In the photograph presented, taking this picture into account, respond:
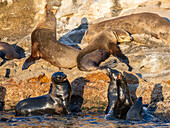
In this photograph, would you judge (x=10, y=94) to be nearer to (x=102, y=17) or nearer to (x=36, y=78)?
(x=36, y=78)

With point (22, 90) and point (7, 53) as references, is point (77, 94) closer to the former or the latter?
point (22, 90)

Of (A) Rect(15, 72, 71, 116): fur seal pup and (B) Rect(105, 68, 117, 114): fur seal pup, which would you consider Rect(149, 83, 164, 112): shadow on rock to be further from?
(A) Rect(15, 72, 71, 116): fur seal pup

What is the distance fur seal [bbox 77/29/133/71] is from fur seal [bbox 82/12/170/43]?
68cm

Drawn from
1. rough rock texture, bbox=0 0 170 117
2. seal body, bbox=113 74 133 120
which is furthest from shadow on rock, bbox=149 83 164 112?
seal body, bbox=113 74 133 120

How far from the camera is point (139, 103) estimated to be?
14.0 ft

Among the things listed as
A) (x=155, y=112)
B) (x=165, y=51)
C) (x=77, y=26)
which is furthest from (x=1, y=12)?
(x=155, y=112)

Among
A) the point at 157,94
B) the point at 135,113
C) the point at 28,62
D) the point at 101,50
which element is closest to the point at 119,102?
the point at 135,113

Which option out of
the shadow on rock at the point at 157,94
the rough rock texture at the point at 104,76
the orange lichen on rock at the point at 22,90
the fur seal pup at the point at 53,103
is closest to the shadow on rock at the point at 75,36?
the rough rock texture at the point at 104,76

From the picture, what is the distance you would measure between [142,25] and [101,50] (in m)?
2.05

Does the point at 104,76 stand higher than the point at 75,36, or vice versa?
the point at 75,36

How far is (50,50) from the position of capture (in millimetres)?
7238

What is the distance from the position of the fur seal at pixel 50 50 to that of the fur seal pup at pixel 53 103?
199 cm

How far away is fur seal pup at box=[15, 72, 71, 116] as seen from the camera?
477 centimetres

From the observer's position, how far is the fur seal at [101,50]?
6471mm
